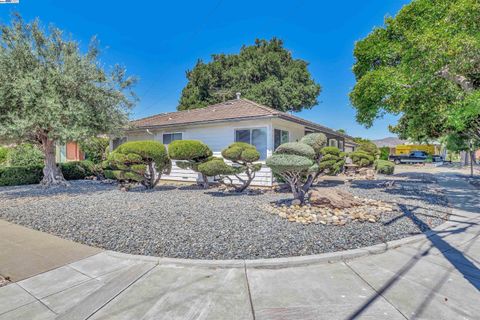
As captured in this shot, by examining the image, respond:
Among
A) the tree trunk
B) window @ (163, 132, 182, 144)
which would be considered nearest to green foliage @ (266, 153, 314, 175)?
window @ (163, 132, 182, 144)

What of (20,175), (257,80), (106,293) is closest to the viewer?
(106,293)

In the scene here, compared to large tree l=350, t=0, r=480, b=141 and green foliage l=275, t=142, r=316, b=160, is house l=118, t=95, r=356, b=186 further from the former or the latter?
green foliage l=275, t=142, r=316, b=160

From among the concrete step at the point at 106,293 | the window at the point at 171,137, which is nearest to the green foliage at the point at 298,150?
the concrete step at the point at 106,293

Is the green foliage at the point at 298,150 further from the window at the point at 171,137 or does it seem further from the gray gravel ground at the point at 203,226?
the window at the point at 171,137

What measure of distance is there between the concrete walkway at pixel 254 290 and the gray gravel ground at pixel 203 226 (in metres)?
0.41

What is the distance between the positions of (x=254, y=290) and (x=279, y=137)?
9198 mm

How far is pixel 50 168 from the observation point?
1127 centimetres

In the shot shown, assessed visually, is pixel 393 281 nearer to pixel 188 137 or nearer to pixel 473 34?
pixel 473 34

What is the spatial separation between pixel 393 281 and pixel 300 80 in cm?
2516

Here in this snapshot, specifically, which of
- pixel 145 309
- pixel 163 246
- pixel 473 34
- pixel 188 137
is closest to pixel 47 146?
pixel 188 137

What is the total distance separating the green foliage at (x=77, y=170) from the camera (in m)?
13.7

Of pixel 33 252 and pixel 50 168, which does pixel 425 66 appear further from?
pixel 50 168

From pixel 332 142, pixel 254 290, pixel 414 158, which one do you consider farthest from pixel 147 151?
pixel 414 158

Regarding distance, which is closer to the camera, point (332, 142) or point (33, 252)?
point (33, 252)
